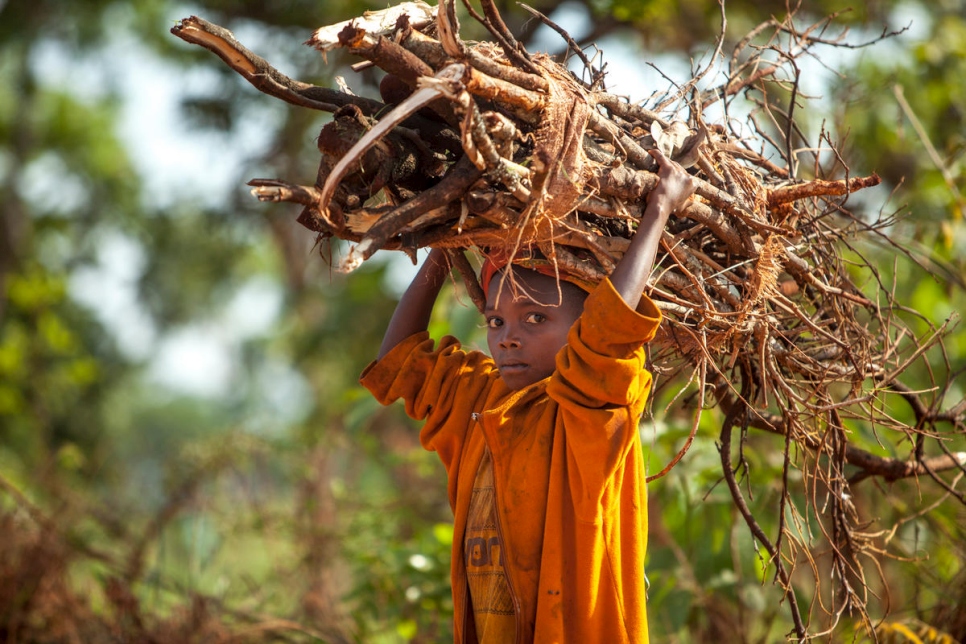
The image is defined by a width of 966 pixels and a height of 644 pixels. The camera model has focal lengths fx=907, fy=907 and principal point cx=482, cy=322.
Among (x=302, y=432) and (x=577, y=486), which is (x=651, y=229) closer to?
(x=577, y=486)

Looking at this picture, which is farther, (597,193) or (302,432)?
(302,432)

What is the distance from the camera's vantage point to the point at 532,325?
210 centimetres

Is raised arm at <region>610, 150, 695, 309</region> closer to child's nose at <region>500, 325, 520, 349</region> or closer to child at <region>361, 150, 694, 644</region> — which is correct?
child at <region>361, 150, 694, 644</region>

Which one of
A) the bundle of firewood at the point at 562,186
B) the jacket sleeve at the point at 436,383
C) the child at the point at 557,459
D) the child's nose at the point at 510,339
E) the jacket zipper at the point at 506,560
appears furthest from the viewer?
the jacket sleeve at the point at 436,383

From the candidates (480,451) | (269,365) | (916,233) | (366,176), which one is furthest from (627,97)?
(269,365)

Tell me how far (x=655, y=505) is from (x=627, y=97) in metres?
3.82

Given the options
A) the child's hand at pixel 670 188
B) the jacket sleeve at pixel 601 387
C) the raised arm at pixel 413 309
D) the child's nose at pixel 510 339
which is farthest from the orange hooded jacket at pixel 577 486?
the raised arm at pixel 413 309

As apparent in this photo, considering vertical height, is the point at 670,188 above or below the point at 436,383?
above

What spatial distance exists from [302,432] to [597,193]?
5.20 meters

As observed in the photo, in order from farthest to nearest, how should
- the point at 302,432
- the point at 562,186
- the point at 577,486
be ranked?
the point at 302,432, the point at 577,486, the point at 562,186

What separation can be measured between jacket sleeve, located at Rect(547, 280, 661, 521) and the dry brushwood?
17cm

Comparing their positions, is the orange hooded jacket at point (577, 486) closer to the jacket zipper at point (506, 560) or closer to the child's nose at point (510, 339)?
the jacket zipper at point (506, 560)

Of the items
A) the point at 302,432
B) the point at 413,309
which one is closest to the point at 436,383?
the point at 413,309

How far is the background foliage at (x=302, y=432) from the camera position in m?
3.71
